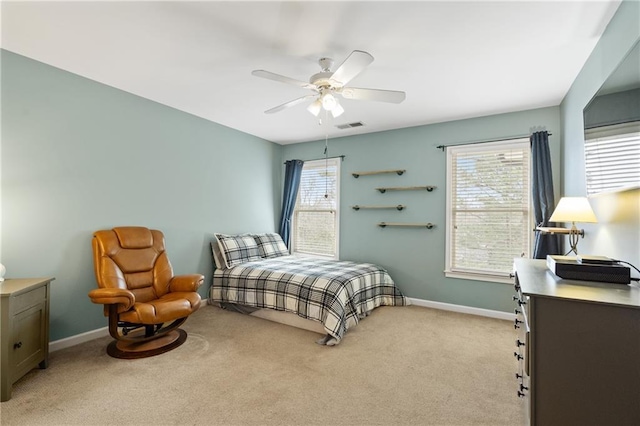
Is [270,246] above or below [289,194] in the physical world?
below

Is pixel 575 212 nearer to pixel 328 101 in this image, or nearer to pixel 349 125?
pixel 328 101

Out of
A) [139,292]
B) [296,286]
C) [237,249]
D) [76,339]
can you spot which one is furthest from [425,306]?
[76,339]

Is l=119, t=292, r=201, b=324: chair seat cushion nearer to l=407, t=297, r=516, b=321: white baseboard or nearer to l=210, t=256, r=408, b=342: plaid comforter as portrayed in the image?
l=210, t=256, r=408, b=342: plaid comforter

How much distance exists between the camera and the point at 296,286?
3344mm

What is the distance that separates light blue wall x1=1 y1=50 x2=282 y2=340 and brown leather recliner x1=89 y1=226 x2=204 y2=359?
326 mm

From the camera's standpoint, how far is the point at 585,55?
2.37 m

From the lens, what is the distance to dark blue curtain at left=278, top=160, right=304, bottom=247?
208 inches

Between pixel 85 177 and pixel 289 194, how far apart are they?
9.67ft

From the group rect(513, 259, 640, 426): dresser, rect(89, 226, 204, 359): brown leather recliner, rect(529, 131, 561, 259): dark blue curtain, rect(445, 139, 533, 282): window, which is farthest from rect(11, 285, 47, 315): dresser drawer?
rect(529, 131, 561, 259): dark blue curtain

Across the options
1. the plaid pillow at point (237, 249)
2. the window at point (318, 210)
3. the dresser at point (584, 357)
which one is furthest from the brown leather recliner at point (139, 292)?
the dresser at point (584, 357)

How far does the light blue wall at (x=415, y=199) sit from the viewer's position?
3686 millimetres

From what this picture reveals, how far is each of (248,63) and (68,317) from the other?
285cm

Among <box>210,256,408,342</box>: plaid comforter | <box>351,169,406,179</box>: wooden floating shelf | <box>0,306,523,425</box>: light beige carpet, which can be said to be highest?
<box>351,169,406,179</box>: wooden floating shelf

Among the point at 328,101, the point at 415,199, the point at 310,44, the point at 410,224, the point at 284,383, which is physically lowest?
the point at 284,383
